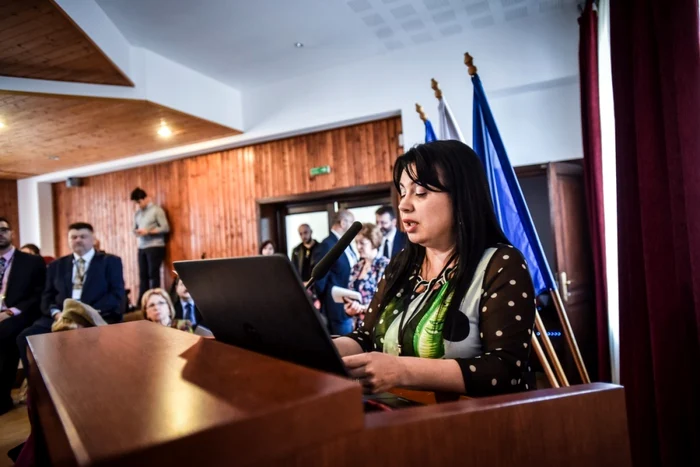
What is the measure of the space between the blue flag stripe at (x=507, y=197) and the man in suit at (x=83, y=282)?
328 centimetres

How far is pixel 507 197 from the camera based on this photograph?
2.84 m

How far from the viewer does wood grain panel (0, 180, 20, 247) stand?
26.5 feet

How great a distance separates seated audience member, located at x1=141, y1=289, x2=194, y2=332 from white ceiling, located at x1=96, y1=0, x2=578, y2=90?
239 cm

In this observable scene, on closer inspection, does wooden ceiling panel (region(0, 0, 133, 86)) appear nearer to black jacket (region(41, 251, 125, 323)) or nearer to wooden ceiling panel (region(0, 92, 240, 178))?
wooden ceiling panel (region(0, 92, 240, 178))

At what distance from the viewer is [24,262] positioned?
13.6 feet

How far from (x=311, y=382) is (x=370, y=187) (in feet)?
16.3

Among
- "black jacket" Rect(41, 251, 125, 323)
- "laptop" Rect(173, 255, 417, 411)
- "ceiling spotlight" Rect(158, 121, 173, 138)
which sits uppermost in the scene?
"ceiling spotlight" Rect(158, 121, 173, 138)

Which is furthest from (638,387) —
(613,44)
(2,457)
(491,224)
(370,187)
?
(370,187)

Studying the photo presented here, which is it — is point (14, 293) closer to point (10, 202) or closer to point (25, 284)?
point (25, 284)

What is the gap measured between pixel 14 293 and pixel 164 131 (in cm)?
251

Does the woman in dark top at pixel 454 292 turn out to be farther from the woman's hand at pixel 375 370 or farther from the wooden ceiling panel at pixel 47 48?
the wooden ceiling panel at pixel 47 48

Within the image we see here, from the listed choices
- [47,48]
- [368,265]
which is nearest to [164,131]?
[47,48]

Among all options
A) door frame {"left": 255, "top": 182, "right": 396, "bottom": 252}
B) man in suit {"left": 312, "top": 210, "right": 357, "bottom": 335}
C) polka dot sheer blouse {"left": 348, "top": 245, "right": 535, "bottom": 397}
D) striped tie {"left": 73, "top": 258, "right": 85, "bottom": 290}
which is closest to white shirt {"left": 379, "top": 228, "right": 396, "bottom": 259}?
man in suit {"left": 312, "top": 210, "right": 357, "bottom": 335}

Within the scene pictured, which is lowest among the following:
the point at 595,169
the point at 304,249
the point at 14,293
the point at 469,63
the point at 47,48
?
the point at 14,293
